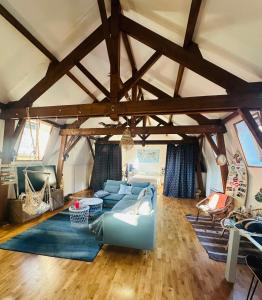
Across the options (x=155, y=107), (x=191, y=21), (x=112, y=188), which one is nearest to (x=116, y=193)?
(x=112, y=188)

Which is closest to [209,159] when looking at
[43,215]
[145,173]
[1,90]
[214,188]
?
[214,188]

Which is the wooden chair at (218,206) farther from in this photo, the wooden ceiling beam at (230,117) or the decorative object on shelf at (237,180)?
the wooden ceiling beam at (230,117)

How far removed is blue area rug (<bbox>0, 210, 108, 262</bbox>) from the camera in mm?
2859

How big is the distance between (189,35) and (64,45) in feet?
6.90

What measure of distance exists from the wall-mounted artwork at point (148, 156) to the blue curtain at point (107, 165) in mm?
1322

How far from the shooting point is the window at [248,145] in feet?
12.2

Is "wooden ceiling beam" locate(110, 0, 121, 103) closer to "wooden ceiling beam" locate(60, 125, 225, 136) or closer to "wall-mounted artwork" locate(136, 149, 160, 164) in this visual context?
"wooden ceiling beam" locate(60, 125, 225, 136)

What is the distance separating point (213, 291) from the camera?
2186 millimetres

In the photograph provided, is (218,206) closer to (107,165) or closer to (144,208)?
(144,208)

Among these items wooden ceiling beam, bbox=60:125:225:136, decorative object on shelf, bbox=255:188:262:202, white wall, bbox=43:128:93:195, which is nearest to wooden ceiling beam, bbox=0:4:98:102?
wooden ceiling beam, bbox=60:125:225:136

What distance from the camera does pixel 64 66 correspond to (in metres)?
3.27

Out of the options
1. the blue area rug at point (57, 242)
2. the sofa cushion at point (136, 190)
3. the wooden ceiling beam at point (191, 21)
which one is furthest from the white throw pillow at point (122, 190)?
the wooden ceiling beam at point (191, 21)

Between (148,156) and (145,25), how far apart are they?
271 inches

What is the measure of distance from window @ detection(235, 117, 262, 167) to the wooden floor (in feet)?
6.98
